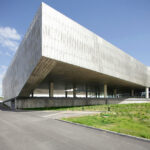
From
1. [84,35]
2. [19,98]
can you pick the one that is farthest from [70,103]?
[84,35]

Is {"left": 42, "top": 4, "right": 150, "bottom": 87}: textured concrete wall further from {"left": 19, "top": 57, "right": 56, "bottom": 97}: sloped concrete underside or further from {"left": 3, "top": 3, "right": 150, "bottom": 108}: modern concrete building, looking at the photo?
{"left": 19, "top": 57, "right": 56, "bottom": 97}: sloped concrete underside

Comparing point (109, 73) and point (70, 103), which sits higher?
point (109, 73)

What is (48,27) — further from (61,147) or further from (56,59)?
(61,147)

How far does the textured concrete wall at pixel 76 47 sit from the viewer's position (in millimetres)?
20578

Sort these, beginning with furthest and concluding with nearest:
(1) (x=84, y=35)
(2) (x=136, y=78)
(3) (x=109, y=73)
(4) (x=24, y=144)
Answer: (2) (x=136, y=78) → (3) (x=109, y=73) → (1) (x=84, y=35) → (4) (x=24, y=144)

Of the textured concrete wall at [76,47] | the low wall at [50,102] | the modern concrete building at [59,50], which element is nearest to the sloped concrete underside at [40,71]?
the modern concrete building at [59,50]

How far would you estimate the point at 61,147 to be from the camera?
5.04 metres

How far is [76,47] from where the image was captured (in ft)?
80.7

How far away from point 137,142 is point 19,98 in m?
28.6

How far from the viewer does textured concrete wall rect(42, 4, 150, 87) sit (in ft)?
67.5

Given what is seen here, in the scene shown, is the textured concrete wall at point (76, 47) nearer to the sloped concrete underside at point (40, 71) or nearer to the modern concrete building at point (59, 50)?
the modern concrete building at point (59, 50)

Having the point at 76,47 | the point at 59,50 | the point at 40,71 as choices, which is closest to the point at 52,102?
the point at 40,71

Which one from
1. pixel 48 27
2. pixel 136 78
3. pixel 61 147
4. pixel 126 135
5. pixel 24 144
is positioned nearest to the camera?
pixel 61 147

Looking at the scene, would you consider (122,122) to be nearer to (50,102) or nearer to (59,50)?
(59,50)
